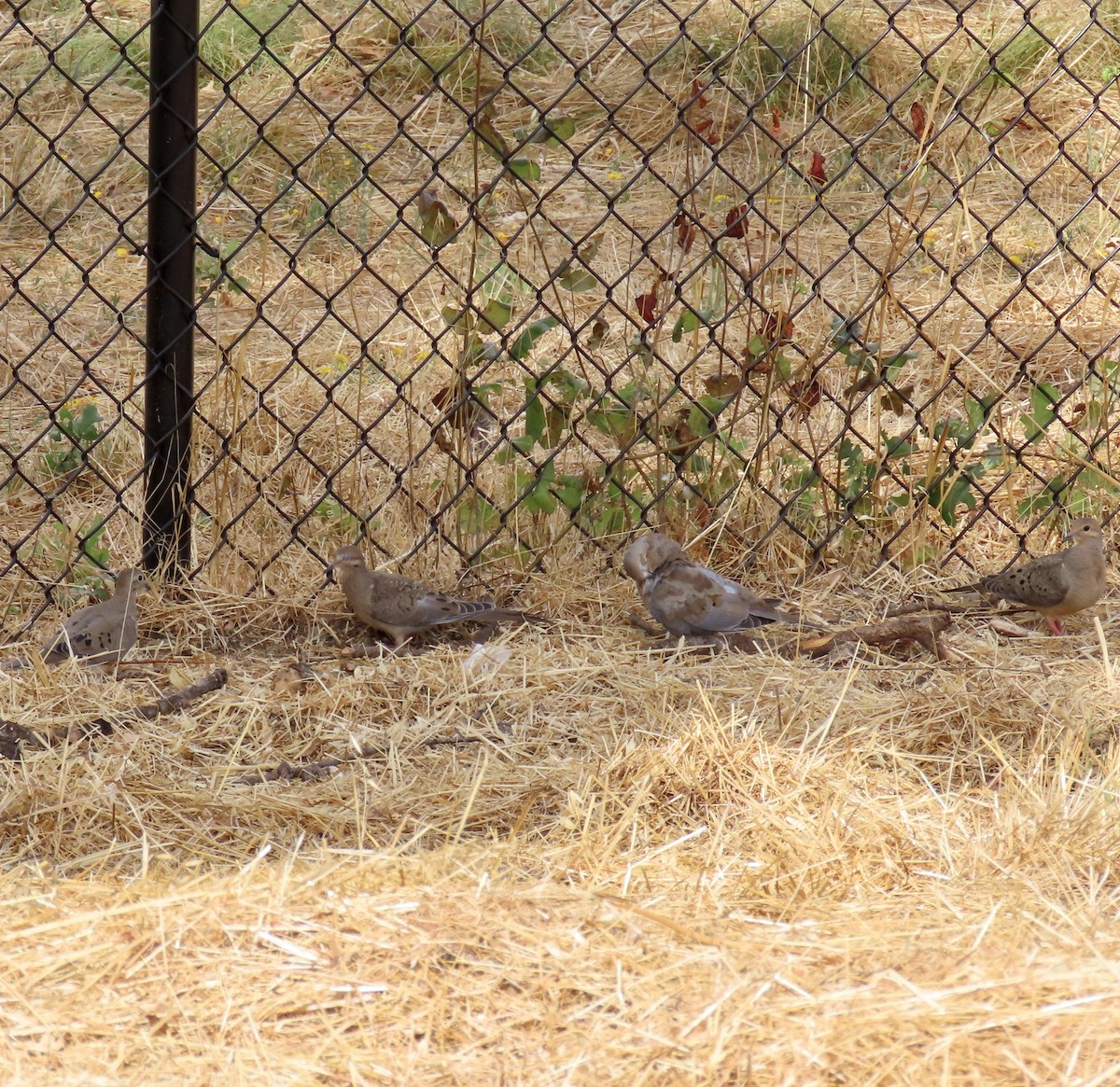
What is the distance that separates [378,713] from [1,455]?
8.94 ft

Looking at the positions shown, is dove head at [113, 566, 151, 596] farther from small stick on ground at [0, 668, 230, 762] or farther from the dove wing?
the dove wing

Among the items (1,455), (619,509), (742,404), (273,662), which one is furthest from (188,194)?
(742,404)

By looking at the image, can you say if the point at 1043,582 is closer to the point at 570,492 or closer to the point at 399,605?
the point at 570,492

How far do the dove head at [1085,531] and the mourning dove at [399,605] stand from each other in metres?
1.64

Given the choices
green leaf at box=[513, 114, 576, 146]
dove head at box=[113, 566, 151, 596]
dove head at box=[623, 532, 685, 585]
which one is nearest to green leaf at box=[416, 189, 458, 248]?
green leaf at box=[513, 114, 576, 146]

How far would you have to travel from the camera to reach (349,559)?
14.5 feet

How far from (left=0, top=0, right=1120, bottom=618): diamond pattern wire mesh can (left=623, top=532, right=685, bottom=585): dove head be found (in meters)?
0.26

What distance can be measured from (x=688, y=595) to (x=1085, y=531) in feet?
4.19

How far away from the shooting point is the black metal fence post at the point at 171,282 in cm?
405

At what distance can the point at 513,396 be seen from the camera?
6660 millimetres

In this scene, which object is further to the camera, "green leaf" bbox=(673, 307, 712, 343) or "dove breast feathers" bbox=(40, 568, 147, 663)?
"green leaf" bbox=(673, 307, 712, 343)

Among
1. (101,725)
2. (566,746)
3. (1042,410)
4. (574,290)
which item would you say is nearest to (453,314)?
(574,290)

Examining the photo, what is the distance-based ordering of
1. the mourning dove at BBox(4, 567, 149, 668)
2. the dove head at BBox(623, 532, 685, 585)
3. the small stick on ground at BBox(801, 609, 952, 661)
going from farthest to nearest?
the dove head at BBox(623, 532, 685, 585) < the small stick on ground at BBox(801, 609, 952, 661) < the mourning dove at BBox(4, 567, 149, 668)

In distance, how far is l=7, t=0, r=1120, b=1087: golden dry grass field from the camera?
2236mm
